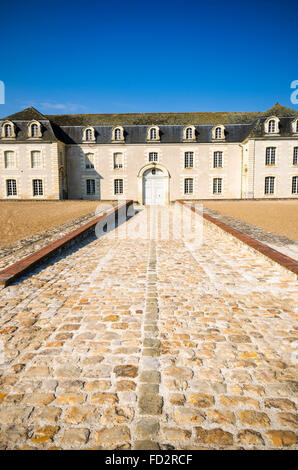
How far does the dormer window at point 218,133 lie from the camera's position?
94.1 feet

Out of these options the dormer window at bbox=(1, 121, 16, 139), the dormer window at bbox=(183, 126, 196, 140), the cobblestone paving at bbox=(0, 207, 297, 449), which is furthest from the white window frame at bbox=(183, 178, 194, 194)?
the cobblestone paving at bbox=(0, 207, 297, 449)

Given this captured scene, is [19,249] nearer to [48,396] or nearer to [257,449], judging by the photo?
[48,396]

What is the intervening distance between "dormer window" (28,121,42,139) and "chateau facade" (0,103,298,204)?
9cm

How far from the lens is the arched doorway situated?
2939 centimetres

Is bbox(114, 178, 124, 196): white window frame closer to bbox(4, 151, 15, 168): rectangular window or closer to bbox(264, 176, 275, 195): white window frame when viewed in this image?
bbox(4, 151, 15, 168): rectangular window

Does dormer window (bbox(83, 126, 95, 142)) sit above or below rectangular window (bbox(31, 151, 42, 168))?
above

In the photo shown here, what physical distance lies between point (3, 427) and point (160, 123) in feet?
99.6

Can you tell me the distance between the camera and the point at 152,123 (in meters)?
29.8

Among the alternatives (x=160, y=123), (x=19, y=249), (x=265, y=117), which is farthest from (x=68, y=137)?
(x=19, y=249)

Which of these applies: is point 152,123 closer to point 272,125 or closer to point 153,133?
point 153,133

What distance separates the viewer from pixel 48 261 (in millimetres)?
6586

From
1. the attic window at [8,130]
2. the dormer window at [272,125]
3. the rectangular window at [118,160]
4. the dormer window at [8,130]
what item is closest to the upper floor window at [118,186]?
the rectangular window at [118,160]
